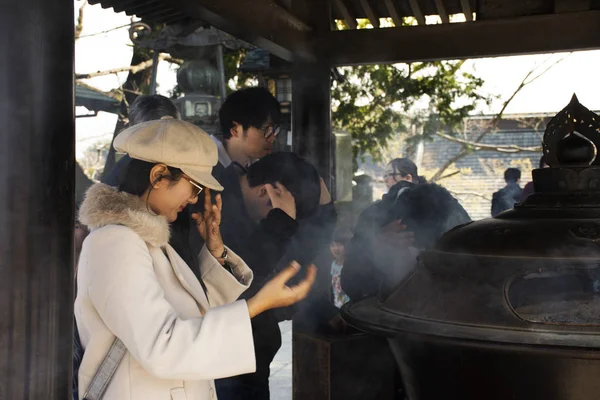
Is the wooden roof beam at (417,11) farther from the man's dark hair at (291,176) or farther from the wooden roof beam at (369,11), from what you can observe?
the man's dark hair at (291,176)

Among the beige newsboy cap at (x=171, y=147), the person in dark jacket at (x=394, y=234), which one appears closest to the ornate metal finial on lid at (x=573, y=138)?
the person in dark jacket at (x=394, y=234)

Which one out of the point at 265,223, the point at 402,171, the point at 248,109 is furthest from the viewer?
the point at 402,171

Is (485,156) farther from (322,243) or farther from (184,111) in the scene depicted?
(322,243)

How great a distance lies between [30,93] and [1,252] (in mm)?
423

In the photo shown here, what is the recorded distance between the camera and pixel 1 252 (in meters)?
1.76

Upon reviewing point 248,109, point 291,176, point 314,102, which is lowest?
point 291,176

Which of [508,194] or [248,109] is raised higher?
[248,109]

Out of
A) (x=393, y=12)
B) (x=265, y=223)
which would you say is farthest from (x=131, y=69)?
(x=265, y=223)

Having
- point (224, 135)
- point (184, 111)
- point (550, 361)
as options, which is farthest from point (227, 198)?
point (184, 111)

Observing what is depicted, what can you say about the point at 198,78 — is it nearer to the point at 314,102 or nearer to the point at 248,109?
the point at 314,102

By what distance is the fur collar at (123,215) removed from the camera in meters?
1.96

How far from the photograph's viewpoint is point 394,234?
413 cm

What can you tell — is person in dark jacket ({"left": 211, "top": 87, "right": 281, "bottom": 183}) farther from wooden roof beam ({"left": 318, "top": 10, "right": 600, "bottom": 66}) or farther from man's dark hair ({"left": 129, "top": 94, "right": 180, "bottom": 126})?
wooden roof beam ({"left": 318, "top": 10, "right": 600, "bottom": 66})

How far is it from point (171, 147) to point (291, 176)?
115 cm
